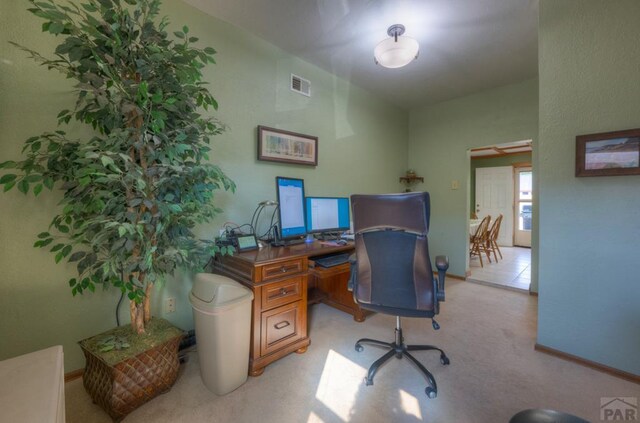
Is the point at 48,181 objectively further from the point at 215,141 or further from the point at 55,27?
the point at 215,141

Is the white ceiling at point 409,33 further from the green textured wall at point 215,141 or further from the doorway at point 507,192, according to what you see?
the doorway at point 507,192

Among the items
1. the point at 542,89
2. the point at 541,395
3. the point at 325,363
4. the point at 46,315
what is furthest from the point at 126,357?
the point at 542,89

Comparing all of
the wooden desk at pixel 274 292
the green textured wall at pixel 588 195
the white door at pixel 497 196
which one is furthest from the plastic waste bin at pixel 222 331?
the white door at pixel 497 196

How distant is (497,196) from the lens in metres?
6.79

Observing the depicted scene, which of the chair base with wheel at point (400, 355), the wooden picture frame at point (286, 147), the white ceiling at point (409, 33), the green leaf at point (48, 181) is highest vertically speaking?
the white ceiling at point (409, 33)

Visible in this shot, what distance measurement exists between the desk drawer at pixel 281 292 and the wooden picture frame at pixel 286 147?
4.05 feet

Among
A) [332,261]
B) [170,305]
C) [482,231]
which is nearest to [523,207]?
[482,231]

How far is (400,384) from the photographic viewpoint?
1.61 m

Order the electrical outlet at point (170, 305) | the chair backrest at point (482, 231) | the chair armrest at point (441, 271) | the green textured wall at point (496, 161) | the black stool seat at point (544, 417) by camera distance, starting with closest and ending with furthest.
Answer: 1. the black stool seat at point (544, 417)
2. the chair armrest at point (441, 271)
3. the electrical outlet at point (170, 305)
4. the chair backrest at point (482, 231)
5. the green textured wall at point (496, 161)

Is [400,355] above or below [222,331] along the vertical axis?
below

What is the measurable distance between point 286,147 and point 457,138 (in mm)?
2770

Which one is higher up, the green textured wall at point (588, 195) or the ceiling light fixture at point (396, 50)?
the ceiling light fixture at point (396, 50)

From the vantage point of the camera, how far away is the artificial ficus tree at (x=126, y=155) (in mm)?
1196

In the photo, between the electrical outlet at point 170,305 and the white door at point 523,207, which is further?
the white door at point 523,207
